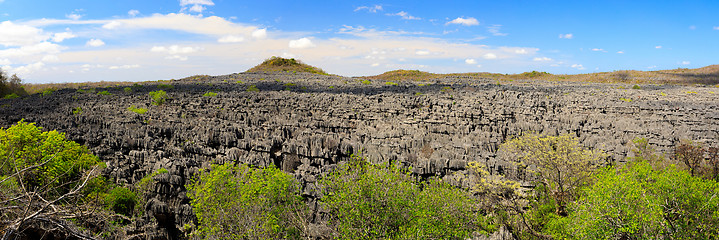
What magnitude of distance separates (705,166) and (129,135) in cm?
4101

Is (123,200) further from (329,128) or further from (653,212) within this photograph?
(653,212)

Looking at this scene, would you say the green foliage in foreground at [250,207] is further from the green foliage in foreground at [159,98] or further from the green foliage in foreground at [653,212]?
the green foliage in foreground at [159,98]

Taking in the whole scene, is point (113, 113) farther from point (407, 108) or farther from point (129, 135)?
point (407, 108)

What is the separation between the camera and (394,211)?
15805 millimetres

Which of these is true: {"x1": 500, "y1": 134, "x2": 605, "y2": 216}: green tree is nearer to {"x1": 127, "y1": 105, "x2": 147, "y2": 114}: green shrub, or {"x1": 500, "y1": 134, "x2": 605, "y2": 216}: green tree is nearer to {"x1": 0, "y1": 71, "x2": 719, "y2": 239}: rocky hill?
{"x1": 0, "y1": 71, "x2": 719, "y2": 239}: rocky hill

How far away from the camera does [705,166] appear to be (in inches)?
831

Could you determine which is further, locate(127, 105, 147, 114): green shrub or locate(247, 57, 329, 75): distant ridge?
locate(247, 57, 329, 75): distant ridge

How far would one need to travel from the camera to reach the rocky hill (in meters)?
23.8

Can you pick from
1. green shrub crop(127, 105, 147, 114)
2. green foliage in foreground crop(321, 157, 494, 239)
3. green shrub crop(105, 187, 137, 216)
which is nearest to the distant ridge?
green shrub crop(127, 105, 147, 114)

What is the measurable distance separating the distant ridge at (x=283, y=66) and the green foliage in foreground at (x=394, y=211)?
90949 mm

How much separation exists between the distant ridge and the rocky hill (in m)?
57.0

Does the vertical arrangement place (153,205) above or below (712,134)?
below

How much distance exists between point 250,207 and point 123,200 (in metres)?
12.5

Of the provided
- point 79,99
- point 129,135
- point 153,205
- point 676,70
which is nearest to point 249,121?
point 129,135
